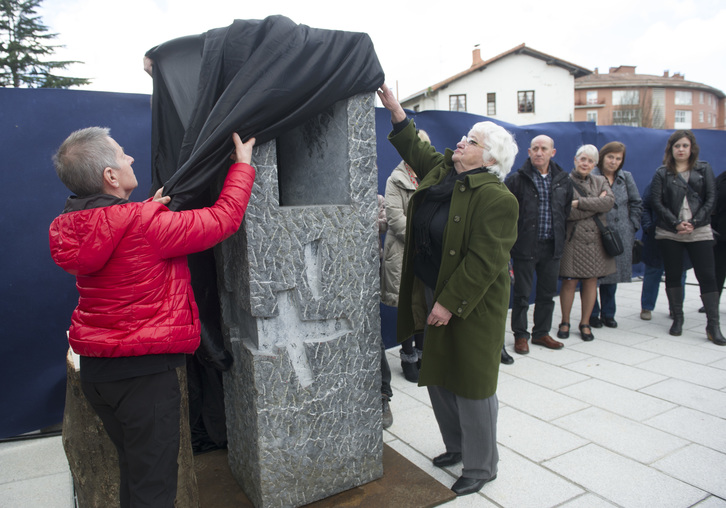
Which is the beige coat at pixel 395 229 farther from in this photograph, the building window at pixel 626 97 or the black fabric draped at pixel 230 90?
the building window at pixel 626 97

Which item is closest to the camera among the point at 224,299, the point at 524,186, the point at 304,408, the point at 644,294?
the point at 304,408

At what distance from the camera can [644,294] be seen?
17.6 ft

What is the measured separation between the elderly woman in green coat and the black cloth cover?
37 centimetres

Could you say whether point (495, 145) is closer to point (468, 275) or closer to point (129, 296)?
point (468, 275)

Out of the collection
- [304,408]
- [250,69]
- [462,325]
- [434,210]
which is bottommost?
[304,408]

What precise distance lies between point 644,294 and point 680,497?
354cm

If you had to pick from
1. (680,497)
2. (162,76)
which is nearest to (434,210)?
(162,76)

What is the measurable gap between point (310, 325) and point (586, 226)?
10.8 feet

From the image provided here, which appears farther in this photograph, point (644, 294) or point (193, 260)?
point (644, 294)

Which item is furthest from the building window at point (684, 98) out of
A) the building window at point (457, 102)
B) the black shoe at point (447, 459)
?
the black shoe at point (447, 459)

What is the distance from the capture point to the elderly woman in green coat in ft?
7.30

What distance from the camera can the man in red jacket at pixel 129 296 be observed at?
1.57m

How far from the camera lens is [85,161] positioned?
1.60m

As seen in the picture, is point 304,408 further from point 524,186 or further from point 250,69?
point 524,186
